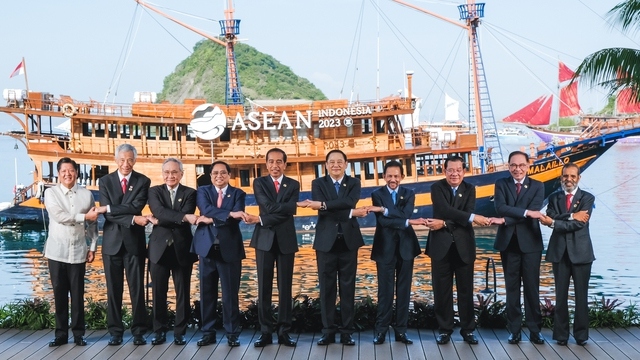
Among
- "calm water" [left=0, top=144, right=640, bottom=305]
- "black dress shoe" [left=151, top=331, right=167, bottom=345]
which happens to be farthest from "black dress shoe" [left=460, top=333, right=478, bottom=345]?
"calm water" [left=0, top=144, right=640, bottom=305]

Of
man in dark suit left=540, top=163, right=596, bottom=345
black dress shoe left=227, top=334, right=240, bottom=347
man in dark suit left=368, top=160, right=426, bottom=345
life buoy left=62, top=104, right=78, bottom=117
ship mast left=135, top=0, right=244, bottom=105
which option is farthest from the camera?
ship mast left=135, top=0, right=244, bottom=105

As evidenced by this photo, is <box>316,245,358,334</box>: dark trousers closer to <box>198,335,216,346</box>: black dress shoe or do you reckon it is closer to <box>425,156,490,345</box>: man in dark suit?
<box>425,156,490,345</box>: man in dark suit

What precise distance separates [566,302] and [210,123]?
19.2m

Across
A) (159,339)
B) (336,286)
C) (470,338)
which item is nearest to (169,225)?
(159,339)

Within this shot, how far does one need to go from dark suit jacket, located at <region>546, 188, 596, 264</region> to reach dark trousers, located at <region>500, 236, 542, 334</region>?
0.69ft

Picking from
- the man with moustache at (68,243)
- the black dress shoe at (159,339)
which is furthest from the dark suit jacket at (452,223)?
the man with moustache at (68,243)

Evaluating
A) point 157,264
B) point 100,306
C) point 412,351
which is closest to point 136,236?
point 157,264

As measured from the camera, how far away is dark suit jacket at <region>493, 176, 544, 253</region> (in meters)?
7.09

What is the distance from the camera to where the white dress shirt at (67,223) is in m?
7.04

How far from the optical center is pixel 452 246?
7.12m

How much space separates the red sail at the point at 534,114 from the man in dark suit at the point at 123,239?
3968 cm

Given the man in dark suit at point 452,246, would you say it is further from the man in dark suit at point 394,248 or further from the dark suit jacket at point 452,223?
the man in dark suit at point 394,248

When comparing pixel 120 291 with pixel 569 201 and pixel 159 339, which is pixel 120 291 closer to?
pixel 159 339

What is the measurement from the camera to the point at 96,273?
19.9 meters
